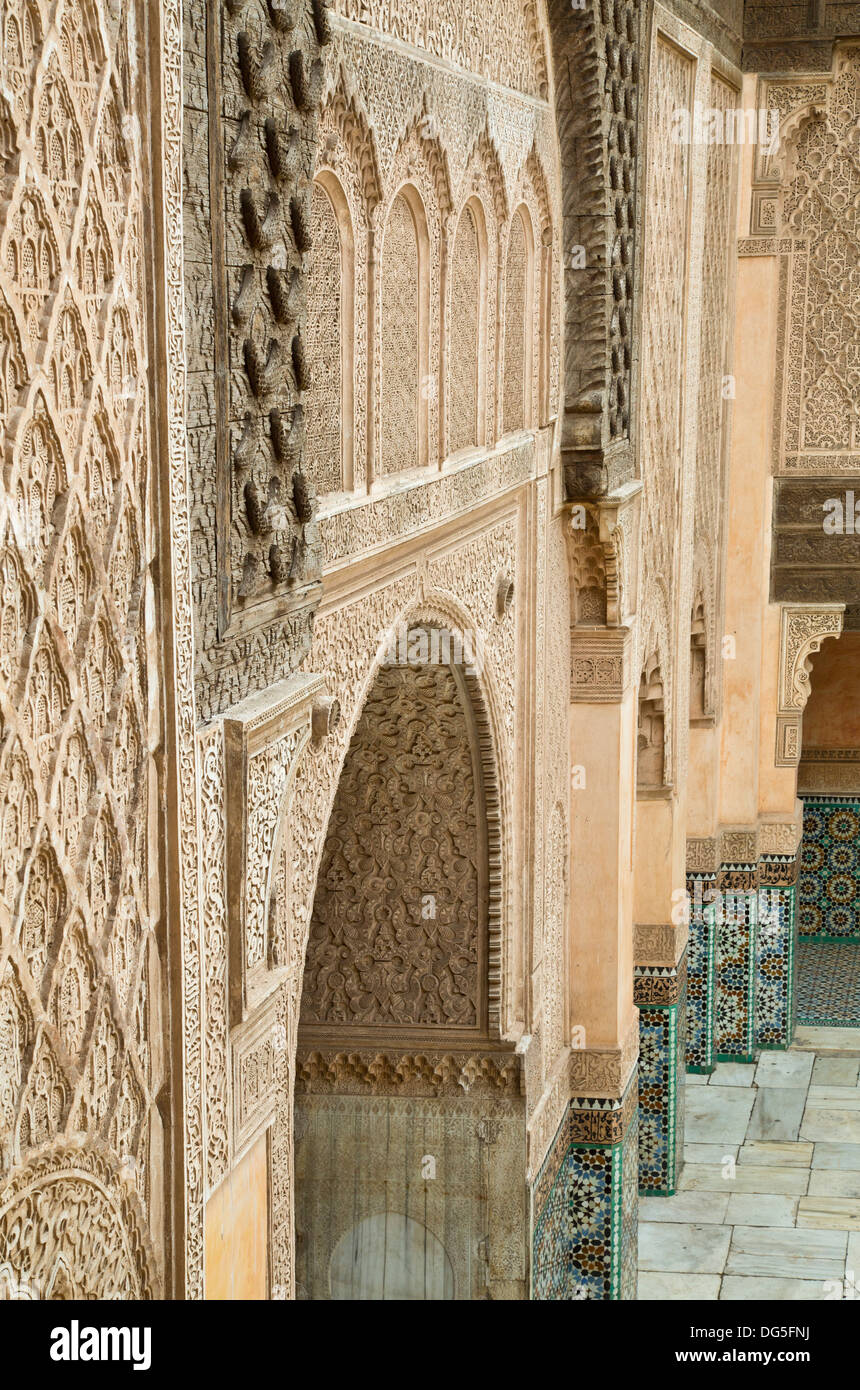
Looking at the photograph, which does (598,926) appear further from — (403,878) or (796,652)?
(796,652)

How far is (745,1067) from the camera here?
7.69 meters

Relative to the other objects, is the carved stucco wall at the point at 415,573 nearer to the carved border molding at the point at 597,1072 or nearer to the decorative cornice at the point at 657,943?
the carved border molding at the point at 597,1072

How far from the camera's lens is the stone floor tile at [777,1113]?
6969mm

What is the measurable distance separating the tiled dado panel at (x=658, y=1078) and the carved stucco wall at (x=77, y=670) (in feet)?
15.8

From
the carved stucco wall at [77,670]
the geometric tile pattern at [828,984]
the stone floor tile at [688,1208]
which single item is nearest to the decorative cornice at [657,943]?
the stone floor tile at [688,1208]

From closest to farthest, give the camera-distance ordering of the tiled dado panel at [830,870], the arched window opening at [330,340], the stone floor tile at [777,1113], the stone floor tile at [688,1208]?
the arched window opening at [330,340] → the stone floor tile at [688,1208] → the stone floor tile at [777,1113] → the tiled dado panel at [830,870]

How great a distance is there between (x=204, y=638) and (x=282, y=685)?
275 millimetres

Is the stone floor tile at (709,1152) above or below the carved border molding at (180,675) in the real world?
below

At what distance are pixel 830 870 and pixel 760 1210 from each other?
2.89 metres

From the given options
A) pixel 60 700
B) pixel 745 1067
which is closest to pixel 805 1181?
pixel 745 1067

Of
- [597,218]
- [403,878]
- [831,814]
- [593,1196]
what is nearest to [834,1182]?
[593,1196]

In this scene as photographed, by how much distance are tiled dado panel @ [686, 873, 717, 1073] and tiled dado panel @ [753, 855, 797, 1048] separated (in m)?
0.28

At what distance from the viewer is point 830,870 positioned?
29.4 ft

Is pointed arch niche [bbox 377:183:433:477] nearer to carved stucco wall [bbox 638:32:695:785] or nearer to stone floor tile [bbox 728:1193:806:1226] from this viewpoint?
carved stucco wall [bbox 638:32:695:785]
